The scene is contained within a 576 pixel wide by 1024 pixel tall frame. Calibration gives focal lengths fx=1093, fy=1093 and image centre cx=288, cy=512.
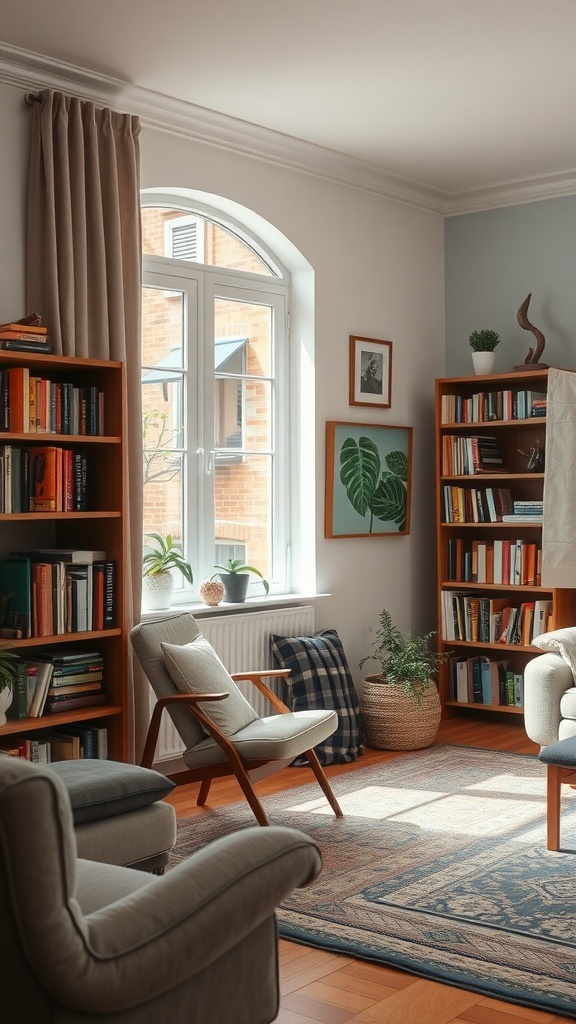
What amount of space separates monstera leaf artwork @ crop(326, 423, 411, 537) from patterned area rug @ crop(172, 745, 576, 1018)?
4.77ft

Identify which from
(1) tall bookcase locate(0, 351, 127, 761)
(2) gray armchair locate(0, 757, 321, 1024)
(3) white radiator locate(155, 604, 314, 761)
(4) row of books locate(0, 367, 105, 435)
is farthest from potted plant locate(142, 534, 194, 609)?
(2) gray armchair locate(0, 757, 321, 1024)

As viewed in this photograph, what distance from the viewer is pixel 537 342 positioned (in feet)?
20.8

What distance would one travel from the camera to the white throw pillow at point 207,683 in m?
4.21

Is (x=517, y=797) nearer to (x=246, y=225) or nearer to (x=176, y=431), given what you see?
(x=176, y=431)

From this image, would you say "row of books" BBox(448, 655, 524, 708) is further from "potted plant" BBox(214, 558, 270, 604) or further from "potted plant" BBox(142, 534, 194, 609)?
"potted plant" BBox(142, 534, 194, 609)

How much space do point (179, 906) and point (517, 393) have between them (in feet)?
15.3

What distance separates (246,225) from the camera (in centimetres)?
584

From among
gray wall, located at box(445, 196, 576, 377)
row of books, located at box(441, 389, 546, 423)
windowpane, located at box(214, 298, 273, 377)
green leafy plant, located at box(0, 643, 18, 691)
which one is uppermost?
gray wall, located at box(445, 196, 576, 377)

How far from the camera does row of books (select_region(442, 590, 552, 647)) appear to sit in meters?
6.08

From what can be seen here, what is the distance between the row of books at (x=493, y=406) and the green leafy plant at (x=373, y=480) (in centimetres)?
40

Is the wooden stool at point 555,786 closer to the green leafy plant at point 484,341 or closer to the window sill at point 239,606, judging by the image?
the window sill at point 239,606

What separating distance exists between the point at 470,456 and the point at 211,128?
92.7 inches

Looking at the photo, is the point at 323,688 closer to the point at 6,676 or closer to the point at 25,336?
the point at 6,676

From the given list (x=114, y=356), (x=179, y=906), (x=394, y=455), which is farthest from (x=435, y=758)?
(x=179, y=906)
